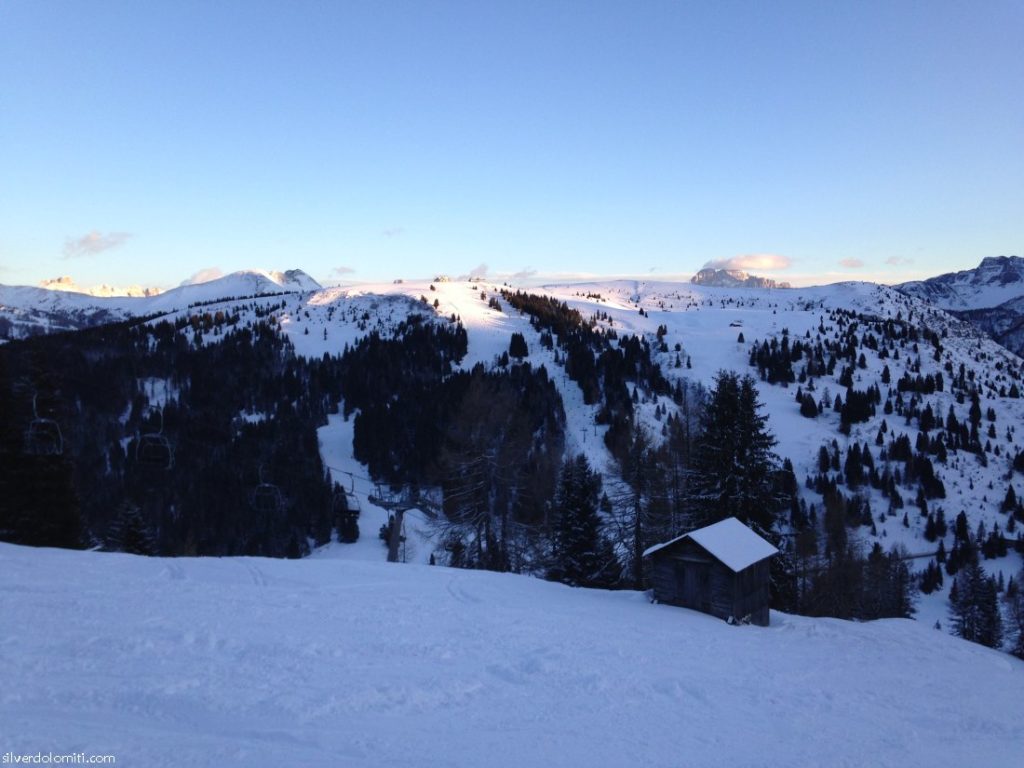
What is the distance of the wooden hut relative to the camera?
22.6 meters

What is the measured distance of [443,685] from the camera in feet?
38.5

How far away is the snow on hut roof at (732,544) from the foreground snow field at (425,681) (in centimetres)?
243

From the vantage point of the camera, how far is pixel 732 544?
932 inches

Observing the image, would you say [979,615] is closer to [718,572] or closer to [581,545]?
[581,545]

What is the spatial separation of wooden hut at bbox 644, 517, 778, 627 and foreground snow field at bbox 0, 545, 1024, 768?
1680mm

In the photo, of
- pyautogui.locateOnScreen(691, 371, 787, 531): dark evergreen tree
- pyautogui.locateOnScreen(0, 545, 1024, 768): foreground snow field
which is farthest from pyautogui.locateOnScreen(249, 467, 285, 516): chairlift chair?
pyautogui.locateOnScreen(691, 371, 787, 531): dark evergreen tree

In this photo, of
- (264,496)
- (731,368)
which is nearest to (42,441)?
(264,496)

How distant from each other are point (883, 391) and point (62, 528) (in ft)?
380

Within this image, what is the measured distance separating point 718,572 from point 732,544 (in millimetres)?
1404

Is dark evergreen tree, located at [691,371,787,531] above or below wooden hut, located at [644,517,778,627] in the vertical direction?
above

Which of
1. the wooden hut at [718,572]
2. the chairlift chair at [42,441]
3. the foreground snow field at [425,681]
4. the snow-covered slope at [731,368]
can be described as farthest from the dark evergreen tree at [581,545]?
the chairlift chair at [42,441]

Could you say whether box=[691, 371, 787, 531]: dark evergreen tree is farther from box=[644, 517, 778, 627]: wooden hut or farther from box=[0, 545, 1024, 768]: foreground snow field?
box=[0, 545, 1024, 768]: foreground snow field

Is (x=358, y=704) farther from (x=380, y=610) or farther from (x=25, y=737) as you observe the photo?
(x=380, y=610)

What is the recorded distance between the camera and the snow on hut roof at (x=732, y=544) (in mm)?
22550
